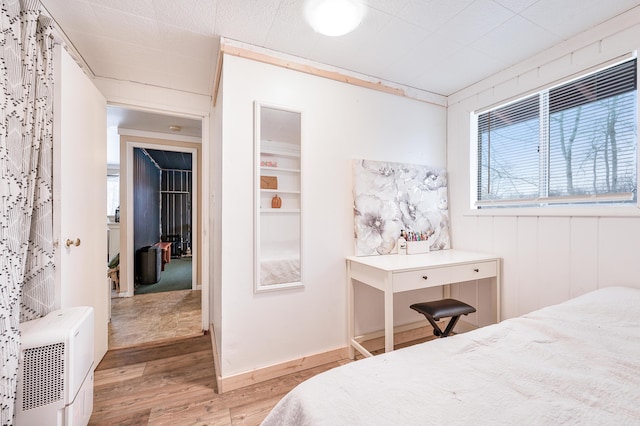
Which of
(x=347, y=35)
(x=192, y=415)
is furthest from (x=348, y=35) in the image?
(x=192, y=415)

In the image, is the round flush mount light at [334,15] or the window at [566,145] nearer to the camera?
the round flush mount light at [334,15]

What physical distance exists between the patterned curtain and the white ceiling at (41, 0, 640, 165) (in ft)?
1.44

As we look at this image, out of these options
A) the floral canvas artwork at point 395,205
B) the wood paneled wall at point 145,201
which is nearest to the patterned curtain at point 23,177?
the floral canvas artwork at point 395,205

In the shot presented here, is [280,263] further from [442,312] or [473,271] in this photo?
[473,271]

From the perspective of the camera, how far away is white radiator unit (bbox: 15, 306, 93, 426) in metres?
1.19

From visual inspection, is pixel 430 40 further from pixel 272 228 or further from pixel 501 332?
pixel 501 332

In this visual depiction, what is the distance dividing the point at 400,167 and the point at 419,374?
1903 mm

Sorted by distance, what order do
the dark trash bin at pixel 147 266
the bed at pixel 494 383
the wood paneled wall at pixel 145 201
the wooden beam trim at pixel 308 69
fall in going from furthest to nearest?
the dark trash bin at pixel 147 266 < the wood paneled wall at pixel 145 201 < the wooden beam trim at pixel 308 69 < the bed at pixel 494 383

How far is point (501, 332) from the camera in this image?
3.81 feet

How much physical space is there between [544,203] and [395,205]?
1.11 m

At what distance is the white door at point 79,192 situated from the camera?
63.4 inches

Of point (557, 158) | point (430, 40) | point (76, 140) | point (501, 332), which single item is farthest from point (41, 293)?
point (557, 158)

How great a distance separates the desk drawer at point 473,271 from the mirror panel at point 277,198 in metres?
1.18

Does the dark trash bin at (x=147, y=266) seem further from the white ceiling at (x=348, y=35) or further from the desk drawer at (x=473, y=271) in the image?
the desk drawer at (x=473, y=271)
